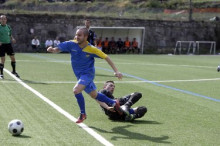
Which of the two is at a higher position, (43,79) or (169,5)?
(169,5)

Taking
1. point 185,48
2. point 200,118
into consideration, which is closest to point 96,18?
point 185,48

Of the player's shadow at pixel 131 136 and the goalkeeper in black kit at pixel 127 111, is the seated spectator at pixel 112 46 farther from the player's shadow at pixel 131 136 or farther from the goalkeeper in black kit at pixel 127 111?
the player's shadow at pixel 131 136

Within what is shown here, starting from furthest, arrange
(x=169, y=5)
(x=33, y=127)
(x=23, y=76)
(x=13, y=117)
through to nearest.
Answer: (x=169, y=5) → (x=23, y=76) → (x=13, y=117) → (x=33, y=127)

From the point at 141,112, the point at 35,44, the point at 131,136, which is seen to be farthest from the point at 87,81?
A: the point at 35,44

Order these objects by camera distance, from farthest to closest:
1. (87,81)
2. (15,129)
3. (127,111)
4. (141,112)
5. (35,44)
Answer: (35,44)
(141,112)
(127,111)
(87,81)
(15,129)

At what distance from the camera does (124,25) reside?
40.7 m

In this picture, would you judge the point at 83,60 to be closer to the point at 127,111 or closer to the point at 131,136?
the point at 127,111

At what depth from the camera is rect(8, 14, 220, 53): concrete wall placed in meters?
37.0

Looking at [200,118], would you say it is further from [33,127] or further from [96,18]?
[96,18]

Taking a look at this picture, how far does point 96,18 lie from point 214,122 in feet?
109

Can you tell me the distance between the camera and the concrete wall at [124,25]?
121 feet

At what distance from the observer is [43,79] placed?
14.2 m

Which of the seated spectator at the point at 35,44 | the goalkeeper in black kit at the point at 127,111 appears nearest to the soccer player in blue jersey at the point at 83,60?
the goalkeeper in black kit at the point at 127,111

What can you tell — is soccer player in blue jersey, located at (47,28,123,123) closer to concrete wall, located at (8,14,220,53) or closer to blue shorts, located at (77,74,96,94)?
blue shorts, located at (77,74,96,94)
